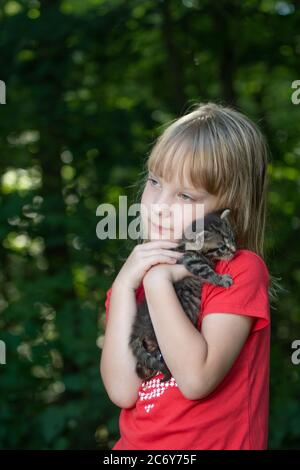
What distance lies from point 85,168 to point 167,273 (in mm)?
2983

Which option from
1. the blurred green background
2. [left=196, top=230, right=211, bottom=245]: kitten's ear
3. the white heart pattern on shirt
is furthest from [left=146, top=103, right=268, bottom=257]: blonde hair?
the blurred green background

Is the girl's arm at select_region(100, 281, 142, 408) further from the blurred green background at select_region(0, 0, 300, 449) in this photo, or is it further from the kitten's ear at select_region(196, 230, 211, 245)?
the blurred green background at select_region(0, 0, 300, 449)

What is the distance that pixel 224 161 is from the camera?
7.42 feet

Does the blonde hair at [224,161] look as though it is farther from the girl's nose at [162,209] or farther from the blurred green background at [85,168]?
the blurred green background at [85,168]

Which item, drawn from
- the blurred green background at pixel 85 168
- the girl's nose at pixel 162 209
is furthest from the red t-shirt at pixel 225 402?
the blurred green background at pixel 85 168

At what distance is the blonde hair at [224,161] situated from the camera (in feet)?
7.37

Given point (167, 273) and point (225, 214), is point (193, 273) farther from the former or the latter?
point (225, 214)

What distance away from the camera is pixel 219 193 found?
2.28 m

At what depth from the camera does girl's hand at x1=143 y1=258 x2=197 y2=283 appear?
7.03 ft

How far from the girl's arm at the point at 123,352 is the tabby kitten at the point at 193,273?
2 centimetres

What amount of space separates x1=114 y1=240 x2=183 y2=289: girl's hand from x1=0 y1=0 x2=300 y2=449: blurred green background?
2259mm

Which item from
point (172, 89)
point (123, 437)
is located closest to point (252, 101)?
point (172, 89)

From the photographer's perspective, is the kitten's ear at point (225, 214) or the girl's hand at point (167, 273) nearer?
the girl's hand at point (167, 273)
